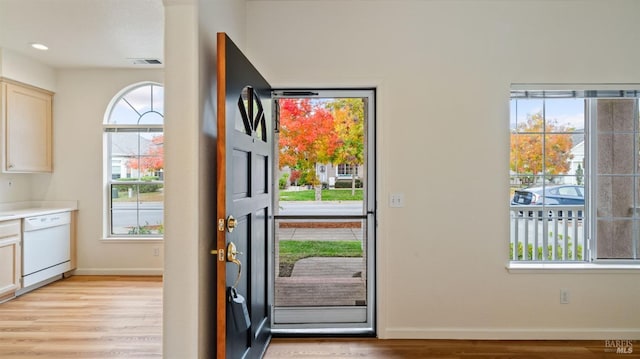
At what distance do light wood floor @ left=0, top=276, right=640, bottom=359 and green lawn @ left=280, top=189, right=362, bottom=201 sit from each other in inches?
44.4

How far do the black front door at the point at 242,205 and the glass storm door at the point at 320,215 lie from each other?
24 centimetres

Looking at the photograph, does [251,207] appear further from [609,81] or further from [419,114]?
[609,81]

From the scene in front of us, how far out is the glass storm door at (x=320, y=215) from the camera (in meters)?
3.00

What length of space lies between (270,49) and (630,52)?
2832 mm

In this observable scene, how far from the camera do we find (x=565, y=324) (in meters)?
2.81

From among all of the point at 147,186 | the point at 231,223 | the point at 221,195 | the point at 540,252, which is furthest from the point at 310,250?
the point at 147,186

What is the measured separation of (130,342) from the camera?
2.88 metres

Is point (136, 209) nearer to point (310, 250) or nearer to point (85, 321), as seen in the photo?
point (85, 321)

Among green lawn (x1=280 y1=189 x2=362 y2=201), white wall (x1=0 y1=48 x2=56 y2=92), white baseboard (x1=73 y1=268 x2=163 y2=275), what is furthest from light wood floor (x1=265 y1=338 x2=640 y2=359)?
white wall (x1=0 y1=48 x2=56 y2=92)

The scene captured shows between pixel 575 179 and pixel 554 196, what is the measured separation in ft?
0.74

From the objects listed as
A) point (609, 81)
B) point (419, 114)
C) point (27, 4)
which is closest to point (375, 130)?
point (419, 114)

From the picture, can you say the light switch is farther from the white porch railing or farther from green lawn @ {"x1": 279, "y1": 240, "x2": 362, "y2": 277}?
the white porch railing

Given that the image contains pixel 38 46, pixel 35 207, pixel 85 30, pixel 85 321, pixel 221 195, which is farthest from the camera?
pixel 35 207

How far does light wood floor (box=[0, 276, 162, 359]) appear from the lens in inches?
108
